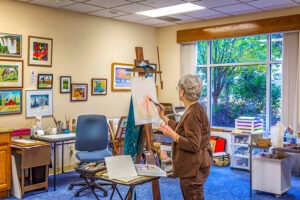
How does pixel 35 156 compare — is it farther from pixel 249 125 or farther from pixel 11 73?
pixel 249 125

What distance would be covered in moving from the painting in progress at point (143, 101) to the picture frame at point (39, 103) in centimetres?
258

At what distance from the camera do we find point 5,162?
14.5ft

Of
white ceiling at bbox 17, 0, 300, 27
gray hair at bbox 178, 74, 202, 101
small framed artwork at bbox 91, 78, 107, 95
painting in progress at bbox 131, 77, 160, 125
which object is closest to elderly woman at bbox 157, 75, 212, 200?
gray hair at bbox 178, 74, 202, 101

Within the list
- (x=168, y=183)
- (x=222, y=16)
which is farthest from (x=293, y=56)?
(x=168, y=183)

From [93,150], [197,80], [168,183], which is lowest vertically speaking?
[168,183]

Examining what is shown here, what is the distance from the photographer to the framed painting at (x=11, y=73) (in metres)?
4.89

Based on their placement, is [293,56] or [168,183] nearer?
[168,183]

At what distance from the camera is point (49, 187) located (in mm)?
4855

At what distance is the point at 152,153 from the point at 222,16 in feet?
12.8

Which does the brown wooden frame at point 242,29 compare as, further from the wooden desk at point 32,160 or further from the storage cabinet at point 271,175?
the wooden desk at point 32,160

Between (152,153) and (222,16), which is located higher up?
(222,16)

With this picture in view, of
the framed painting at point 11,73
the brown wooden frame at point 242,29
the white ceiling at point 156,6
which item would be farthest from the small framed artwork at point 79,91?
the brown wooden frame at point 242,29

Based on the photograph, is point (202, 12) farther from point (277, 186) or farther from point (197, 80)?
point (197, 80)

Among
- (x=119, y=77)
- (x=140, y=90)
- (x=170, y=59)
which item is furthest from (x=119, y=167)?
(x=170, y=59)
